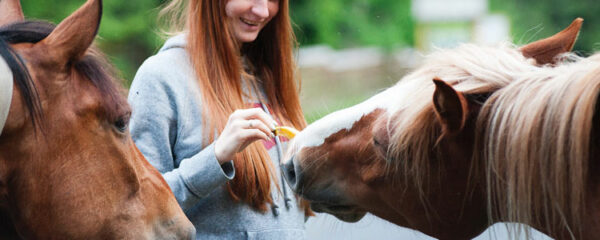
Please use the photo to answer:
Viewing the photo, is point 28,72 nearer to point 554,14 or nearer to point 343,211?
point 343,211

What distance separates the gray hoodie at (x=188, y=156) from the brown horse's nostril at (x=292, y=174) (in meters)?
0.21

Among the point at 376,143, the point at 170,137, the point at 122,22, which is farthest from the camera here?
the point at 122,22

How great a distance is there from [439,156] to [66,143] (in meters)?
1.00

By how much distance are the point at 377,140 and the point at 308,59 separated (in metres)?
11.4

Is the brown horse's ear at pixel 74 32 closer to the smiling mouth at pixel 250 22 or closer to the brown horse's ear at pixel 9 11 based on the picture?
the brown horse's ear at pixel 9 11

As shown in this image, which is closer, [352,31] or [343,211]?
[343,211]

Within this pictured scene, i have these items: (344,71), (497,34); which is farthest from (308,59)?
(497,34)

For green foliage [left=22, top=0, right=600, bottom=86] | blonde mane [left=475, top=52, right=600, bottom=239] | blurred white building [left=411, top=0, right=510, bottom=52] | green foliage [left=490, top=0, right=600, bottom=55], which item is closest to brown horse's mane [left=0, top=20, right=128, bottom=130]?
blonde mane [left=475, top=52, right=600, bottom=239]

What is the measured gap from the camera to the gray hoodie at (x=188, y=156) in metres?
2.30

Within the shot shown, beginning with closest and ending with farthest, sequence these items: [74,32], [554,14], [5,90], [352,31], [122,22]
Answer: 1. [5,90]
2. [74,32]
3. [122,22]
4. [352,31]
5. [554,14]

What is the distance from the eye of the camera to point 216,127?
95.0 inches

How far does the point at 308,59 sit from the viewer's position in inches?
524

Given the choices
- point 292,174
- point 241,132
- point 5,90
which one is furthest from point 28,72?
point 292,174

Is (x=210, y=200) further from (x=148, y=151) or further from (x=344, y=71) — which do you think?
(x=344, y=71)
